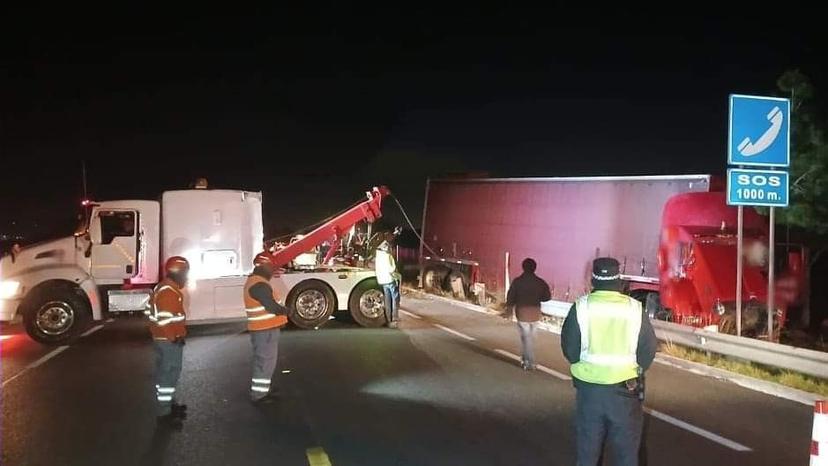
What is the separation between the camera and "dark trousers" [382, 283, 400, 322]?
50.9 feet

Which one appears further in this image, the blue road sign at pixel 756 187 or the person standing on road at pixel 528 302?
the blue road sign at pixel 756 187

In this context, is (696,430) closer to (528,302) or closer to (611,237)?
(528,302)

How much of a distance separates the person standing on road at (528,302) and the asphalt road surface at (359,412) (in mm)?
382

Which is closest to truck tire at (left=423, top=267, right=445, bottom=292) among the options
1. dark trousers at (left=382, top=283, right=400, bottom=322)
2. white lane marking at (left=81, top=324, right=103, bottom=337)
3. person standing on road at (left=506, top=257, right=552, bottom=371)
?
dark trousers at (left=382, top=283, right=400, bottom=322)

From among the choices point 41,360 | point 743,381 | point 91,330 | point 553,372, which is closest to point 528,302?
point 553,372

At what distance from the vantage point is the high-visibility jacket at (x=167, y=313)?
835 cm

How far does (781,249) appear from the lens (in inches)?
659

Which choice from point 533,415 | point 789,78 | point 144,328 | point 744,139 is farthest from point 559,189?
point 533,415

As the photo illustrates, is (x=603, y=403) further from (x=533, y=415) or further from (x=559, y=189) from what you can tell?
(x=559, y=189)

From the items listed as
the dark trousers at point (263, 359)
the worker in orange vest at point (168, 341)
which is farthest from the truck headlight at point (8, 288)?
the dark trousers at point (263, 359)

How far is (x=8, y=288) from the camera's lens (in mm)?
14023

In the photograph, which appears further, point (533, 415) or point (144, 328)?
point (144, 328)

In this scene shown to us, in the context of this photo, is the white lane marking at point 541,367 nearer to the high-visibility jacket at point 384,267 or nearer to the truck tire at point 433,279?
the high-visibility jacket at point 384,267

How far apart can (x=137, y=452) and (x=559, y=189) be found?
1494 cm
